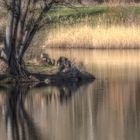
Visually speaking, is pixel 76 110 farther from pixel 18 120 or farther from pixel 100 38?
pixel 100 38

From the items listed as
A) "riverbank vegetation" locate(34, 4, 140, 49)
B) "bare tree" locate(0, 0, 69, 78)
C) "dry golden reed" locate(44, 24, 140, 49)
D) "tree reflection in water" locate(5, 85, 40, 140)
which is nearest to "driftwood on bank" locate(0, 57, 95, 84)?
"bare tree" locate(0, 0, 69, 78)

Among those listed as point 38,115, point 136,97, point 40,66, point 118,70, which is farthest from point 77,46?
point 38,115

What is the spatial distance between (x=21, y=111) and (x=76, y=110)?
1.28 meters

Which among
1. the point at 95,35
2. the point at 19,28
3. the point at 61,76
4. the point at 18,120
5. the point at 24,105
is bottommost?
the point at 18,120

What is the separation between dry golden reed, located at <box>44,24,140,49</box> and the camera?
36.2 m

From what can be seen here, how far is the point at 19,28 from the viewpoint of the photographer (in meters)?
24.2

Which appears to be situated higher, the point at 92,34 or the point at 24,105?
the point at 92,34

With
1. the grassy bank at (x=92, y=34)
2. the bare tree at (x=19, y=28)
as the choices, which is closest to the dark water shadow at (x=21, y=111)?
the bare tree at (x=19, y=28)

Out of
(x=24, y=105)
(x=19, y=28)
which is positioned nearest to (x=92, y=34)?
(x=19, y=28)

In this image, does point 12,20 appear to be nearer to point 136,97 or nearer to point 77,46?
point 136,97

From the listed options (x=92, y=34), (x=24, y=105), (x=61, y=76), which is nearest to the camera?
(x=24, y=105)

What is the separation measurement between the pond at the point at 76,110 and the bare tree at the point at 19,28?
113 centimetres

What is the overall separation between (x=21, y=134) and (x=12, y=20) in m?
8.64

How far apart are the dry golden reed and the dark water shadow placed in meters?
12.5
